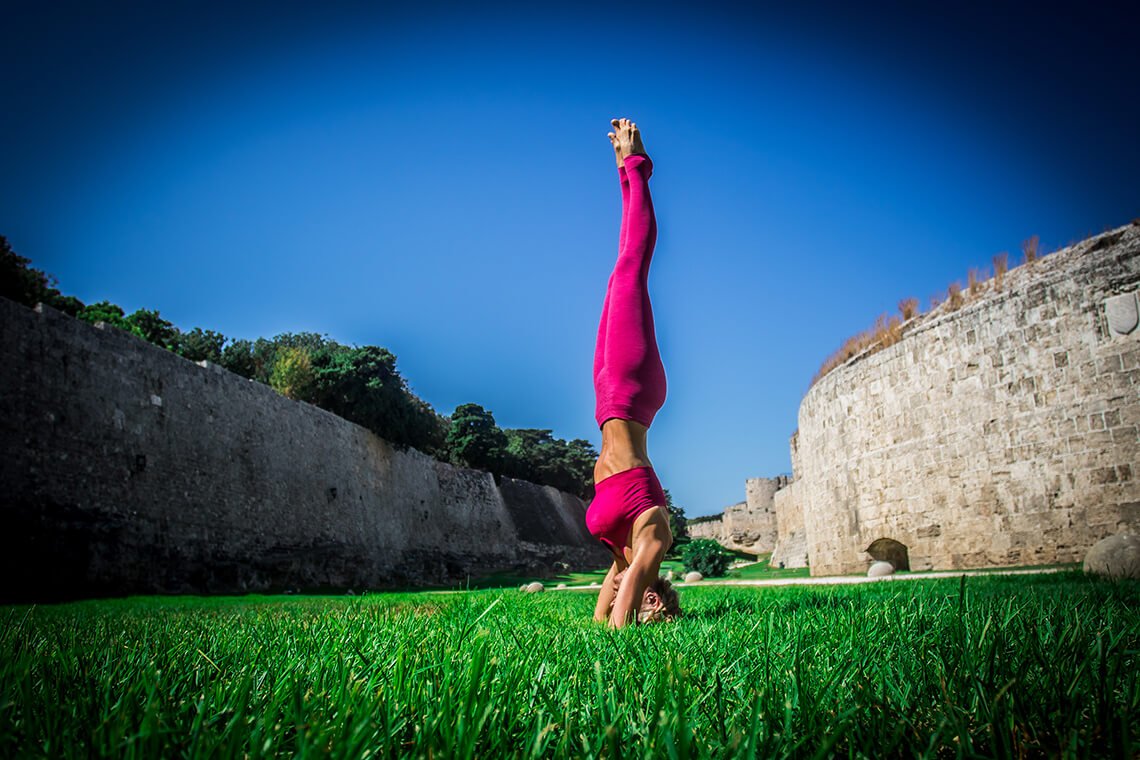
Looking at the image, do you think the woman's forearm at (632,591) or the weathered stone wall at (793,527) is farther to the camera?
the weathered stone wall at (793,527)

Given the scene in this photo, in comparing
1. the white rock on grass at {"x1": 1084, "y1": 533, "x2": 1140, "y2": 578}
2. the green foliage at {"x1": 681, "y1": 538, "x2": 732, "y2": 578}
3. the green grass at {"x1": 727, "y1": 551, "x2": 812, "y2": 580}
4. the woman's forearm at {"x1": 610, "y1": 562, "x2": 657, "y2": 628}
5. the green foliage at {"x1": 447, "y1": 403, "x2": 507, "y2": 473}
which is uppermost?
the green foliage at {"x1": 447, "y1": 403, "x2": 507, "y2": 473}

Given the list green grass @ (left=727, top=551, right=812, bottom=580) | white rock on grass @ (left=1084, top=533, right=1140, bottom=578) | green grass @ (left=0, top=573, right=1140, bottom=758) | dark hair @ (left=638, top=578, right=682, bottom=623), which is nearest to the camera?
green grass @ (left=0, top=573, right=1140, bottom=758)

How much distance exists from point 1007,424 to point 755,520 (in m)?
29.5

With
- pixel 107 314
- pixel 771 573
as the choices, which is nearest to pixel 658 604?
pixel 771 573

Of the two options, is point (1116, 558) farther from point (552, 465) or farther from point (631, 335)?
point (552, 465)

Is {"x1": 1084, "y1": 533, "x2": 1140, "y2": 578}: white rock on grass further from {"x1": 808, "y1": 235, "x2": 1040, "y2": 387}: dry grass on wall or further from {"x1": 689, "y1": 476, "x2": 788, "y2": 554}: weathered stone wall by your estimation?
{"x1": 689, "y1": 476, "x2": 788, "y2": 554}: weathered stone wall

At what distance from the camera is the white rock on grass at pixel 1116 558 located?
5504 mm

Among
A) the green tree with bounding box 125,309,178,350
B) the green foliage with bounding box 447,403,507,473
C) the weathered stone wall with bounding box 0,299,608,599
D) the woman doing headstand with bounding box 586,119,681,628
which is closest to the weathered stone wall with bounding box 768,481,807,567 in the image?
the weathered stone wall with bounding box 0,299,608,599

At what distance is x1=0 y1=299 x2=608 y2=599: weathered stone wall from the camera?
1038 cm

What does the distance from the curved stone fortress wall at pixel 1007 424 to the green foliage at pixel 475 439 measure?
73.7 feet

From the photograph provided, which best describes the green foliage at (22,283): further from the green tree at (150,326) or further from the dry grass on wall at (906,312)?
the dry grass on wall at (906,312)

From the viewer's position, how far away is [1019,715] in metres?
1.05

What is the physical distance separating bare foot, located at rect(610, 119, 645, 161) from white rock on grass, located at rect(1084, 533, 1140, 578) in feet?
17.6

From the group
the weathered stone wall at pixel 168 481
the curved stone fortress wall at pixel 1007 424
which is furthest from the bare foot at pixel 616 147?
the weathered stone wall at pixel 168 481
